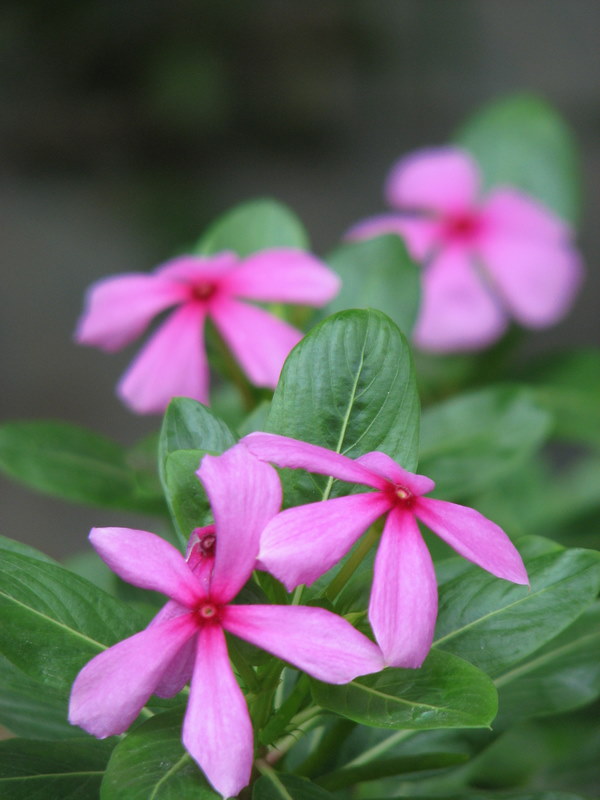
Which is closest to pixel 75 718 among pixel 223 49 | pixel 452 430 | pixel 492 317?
pixel 452 430

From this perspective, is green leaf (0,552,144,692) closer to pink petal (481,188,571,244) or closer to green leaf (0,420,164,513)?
green leaf (0,420,164,513)

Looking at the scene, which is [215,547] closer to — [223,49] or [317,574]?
[317,574]

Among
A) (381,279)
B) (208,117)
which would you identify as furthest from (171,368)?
(208,117)

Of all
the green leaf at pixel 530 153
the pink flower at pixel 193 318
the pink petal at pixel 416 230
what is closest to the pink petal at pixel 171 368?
the pink flower at pixel 193 318

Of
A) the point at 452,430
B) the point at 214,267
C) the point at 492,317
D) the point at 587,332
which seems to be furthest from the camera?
the point at 587,332

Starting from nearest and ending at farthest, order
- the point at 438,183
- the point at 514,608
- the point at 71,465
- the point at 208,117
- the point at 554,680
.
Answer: the point at 514,608 → the point at 554,680 → the point at 71,465 → the point at 438,183 → the point at 208,117

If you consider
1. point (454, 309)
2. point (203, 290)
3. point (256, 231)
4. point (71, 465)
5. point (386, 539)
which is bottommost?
point (386, 539)

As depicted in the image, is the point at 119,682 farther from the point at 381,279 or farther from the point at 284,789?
the point at 381,279

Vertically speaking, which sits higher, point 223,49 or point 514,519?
point 223,49
